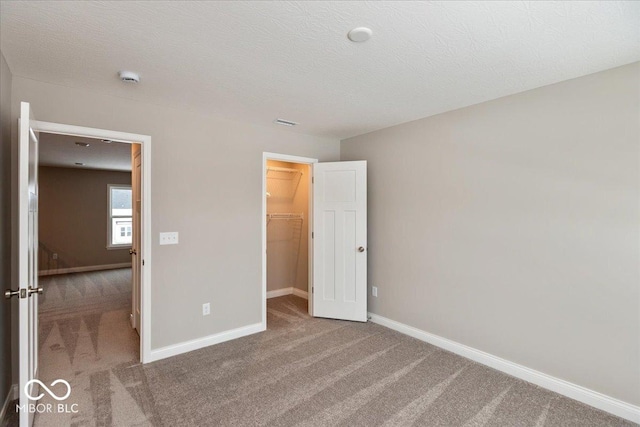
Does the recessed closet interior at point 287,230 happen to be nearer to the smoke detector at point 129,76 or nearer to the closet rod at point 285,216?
the closet rod at point 285,216

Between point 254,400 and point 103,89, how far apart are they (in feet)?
9.11

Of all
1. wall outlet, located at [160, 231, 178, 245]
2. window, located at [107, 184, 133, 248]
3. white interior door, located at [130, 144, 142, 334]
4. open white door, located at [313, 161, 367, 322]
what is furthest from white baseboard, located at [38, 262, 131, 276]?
open white door, located at [313, 161, 367, 322]

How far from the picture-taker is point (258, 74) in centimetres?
231

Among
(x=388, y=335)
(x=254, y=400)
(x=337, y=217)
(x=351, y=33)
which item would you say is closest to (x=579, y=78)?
(x=351, y=33)

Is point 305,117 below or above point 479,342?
above

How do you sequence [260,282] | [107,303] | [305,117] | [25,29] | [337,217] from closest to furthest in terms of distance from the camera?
[25,29], [305,117], [260,282], [337,217], [107,303]

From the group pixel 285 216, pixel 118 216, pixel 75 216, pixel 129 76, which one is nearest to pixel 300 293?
pixel 285 216

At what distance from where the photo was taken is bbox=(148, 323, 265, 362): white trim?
9.76 ft

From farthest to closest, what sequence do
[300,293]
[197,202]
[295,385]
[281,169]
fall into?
[300,293] < [281,169] < [197,202] < [295,385]

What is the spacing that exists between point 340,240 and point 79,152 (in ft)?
15.4

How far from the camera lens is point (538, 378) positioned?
2545 millimetres

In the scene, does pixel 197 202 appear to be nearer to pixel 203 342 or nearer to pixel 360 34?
pixel 203 342

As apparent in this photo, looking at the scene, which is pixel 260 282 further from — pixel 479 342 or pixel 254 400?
pixel 479 342

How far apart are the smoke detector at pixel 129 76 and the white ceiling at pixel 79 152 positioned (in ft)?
6.92
